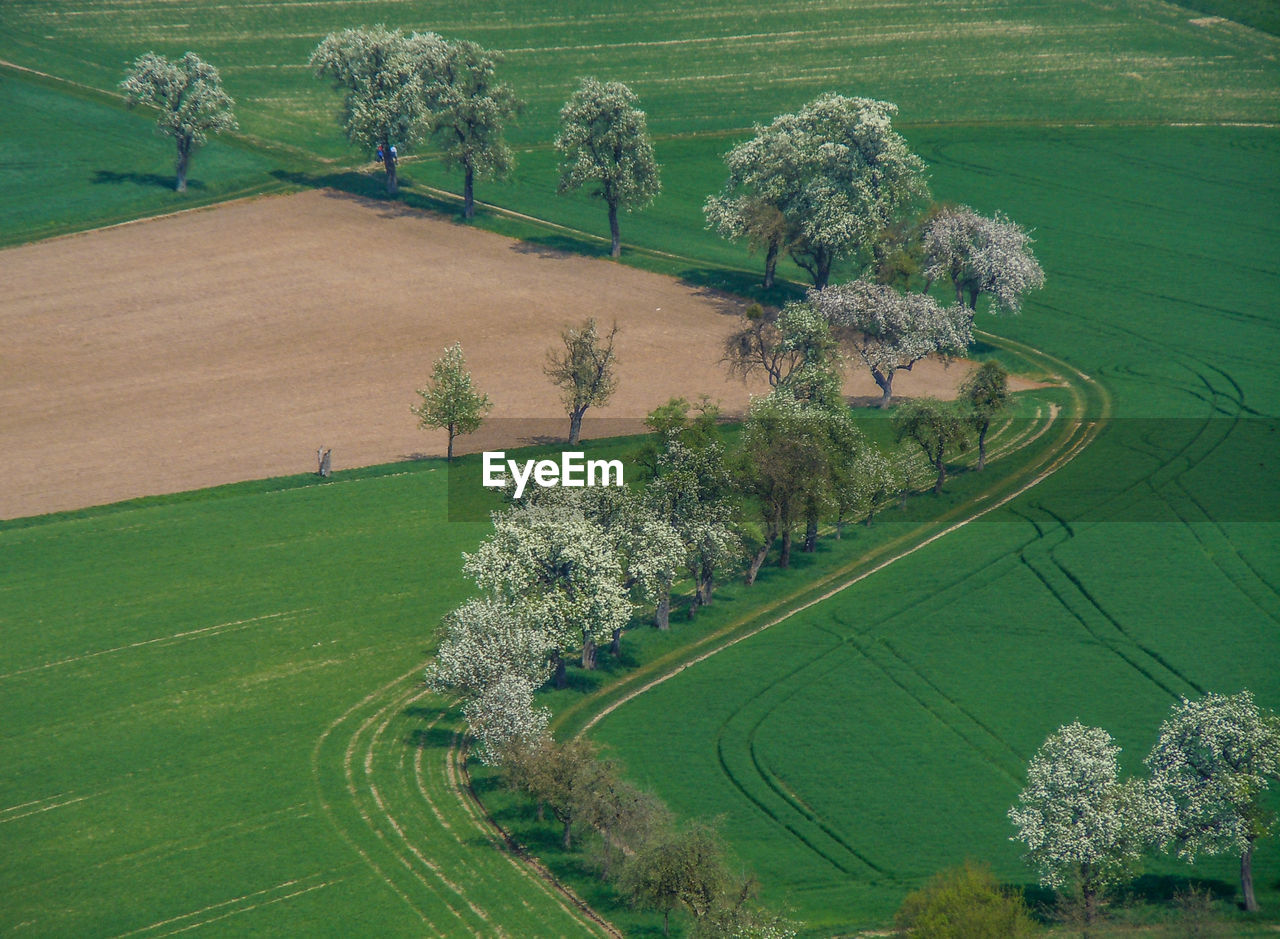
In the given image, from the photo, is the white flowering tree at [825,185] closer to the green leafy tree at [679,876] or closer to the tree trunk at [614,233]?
the tree trunk at [614,233]

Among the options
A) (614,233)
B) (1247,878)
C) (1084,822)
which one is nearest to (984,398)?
(1084,822)

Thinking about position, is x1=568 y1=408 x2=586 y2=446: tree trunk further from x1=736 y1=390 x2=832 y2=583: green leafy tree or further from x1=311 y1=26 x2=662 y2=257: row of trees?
x1=311 y1=26 x2=662 y2=257: row of trees

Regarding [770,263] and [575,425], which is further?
[770,263]

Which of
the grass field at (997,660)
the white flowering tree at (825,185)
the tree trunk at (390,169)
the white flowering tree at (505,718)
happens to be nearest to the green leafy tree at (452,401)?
the grass field at (997,660)

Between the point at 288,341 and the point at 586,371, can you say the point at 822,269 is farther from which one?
the point at 288,341

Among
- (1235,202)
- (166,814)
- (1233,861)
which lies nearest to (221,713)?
(166,814)

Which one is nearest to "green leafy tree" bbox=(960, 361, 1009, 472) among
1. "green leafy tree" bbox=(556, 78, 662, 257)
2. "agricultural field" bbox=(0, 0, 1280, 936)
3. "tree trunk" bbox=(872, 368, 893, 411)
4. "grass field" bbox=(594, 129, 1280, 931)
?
"agricultural field" bbox=(0, 0, 1280, 936)
